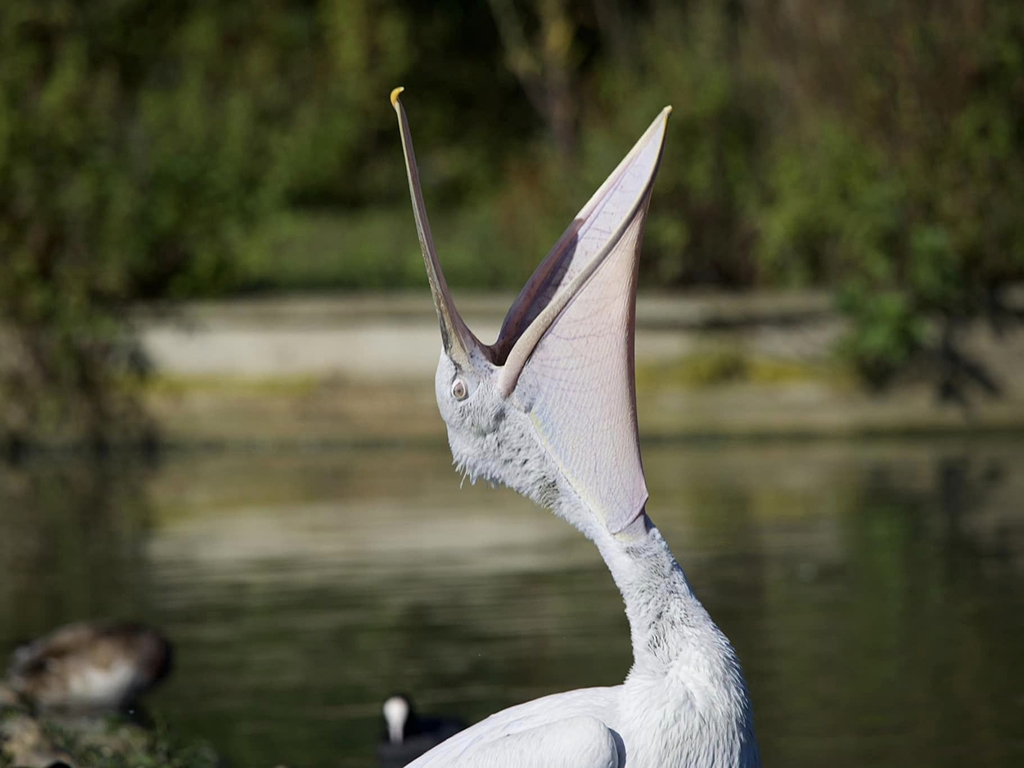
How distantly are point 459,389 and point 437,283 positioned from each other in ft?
0.60

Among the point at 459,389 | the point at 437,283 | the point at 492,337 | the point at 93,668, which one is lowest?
the point at 93,668

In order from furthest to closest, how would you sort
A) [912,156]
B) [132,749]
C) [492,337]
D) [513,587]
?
[912,156], [492,337], [513,587], [132,749]

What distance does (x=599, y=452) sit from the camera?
3123 mm

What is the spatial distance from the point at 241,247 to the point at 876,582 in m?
9.00

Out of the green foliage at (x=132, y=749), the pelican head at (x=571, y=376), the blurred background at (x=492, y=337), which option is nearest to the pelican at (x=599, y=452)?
the pelican head at (x=571, y=376)

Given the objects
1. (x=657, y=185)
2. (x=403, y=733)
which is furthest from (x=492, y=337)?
(x=403, y=733)

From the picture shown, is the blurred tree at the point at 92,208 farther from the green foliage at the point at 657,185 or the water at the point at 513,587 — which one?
the water at the point at 513,587

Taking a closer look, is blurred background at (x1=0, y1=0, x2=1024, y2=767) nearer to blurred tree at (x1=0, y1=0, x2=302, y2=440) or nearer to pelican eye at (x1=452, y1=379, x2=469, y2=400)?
blurred tree at (x1=0, y1=0, x2=302, y2=440)

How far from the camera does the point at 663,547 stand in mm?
3107

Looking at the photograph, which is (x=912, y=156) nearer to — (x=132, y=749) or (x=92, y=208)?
(x=92, y=208)

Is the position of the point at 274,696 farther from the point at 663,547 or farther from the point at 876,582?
the point at 663,547

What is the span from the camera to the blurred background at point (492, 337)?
796cm

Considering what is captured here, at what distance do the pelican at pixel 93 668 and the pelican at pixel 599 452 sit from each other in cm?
383

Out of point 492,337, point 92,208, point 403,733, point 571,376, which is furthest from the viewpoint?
point 92,208
